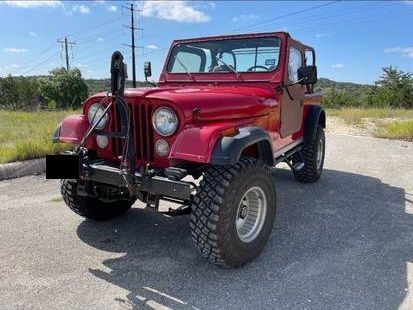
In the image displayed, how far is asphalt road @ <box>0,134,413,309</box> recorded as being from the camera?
2875 mm

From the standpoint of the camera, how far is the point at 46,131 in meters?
8.48

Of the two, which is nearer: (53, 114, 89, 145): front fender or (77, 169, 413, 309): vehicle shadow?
(77, 169, 413, 309): vehicle shadow

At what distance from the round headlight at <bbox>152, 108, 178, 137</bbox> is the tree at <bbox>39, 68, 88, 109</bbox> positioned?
5090cm

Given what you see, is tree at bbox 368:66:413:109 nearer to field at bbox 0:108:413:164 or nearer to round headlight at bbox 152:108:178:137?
field at bbox 0:108:413:164

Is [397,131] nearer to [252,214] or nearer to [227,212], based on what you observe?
[252,214]

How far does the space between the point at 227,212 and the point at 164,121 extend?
2.74 feet

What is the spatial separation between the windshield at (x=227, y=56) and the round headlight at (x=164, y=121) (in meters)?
1.62

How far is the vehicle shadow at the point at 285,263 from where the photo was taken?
2883mm

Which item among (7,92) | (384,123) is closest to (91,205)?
(384,123)

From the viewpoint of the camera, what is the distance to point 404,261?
349cm

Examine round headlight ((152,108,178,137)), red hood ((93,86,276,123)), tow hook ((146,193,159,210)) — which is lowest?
tow hook ((146,193,159,210))

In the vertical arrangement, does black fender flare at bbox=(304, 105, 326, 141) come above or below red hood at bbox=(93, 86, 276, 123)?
below

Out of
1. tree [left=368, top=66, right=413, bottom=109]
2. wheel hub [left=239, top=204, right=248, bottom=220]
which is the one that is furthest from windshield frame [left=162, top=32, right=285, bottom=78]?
tree [left=368, top=66, right=413, bottom=109]

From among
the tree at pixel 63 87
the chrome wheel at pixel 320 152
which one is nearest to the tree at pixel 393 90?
the chrome wheel at pixel 320 152
